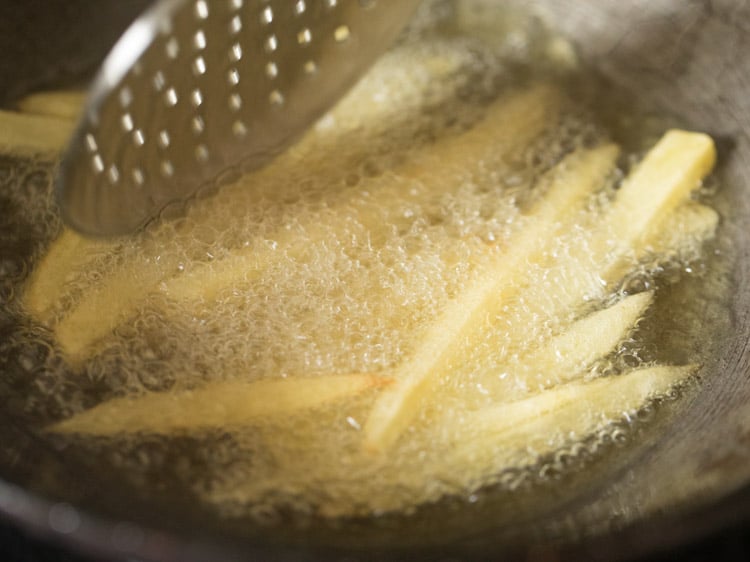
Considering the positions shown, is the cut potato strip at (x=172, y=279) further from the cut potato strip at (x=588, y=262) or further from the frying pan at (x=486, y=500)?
the cut potato strip at (x=588, y=262)

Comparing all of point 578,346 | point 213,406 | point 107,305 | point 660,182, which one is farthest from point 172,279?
point 660,182

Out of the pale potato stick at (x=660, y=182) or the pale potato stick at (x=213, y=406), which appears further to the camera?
the pale potato stick at (x=660, y=182)

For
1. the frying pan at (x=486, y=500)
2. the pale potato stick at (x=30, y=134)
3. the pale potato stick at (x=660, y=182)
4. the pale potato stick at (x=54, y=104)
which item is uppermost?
the pale potato stick at (x=54, y=104)

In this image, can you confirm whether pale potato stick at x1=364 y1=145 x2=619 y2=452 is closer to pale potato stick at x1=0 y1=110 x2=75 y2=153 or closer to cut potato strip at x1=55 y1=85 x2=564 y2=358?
cut potato strip at x1=55 y1=85 x2=564 y2=358

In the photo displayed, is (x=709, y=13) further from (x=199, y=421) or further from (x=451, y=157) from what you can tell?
(x=199, y=421)

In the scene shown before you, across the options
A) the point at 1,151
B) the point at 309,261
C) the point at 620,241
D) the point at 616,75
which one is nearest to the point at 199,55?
the point at 309,261

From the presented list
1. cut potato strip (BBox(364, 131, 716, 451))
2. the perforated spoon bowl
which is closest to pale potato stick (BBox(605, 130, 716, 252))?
cut potato strip (BBox(364, 131, 716, 451))

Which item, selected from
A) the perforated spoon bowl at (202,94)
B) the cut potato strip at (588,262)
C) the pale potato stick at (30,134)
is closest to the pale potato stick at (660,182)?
the cut potato strip at (588,262)
